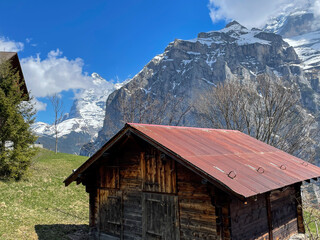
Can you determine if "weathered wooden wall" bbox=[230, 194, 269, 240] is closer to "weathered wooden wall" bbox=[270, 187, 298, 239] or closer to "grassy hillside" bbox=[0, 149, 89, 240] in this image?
"weathered wooden wall" bbox=[270, 187, 298, 239]

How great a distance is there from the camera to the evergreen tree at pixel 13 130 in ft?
63.3

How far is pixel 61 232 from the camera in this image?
1268 cm

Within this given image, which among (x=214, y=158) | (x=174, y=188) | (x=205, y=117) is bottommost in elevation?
(x=174, y=188)

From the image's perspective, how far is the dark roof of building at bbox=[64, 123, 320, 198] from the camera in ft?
23.6

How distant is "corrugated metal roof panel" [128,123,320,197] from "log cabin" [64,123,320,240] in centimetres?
4

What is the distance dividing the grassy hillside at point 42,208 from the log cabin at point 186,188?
2.72 metres

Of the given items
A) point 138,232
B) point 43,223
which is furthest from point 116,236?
point 43,223

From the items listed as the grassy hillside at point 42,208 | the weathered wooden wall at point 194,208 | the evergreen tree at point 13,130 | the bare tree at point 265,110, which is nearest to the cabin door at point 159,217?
the weathered wooden wall at point 194,208

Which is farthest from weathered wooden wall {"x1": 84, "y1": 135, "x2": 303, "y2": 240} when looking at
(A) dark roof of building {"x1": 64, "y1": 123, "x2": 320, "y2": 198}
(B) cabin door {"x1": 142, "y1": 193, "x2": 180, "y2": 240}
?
(A) dark roof of building {"x1": 64, "y1": 123, "x2": 320, "y2": 198}

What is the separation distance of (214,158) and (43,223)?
A: 1022cm

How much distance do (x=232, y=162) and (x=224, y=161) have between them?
40 centimetres

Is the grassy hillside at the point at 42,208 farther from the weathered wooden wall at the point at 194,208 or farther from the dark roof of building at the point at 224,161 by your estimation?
the weathered wooden wall at the point at 194,208

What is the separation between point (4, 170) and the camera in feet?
62.8

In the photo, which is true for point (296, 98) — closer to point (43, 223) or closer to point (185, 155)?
point (185, 155)
